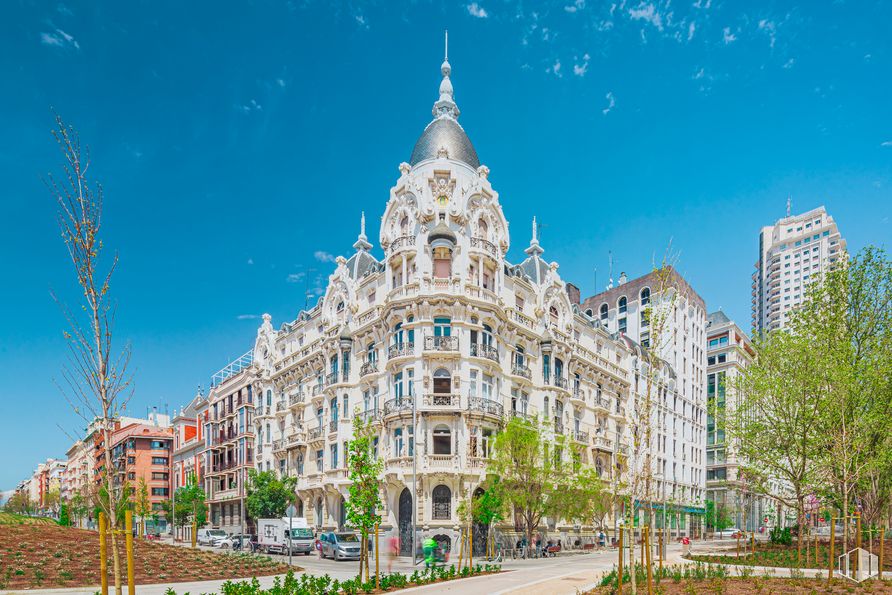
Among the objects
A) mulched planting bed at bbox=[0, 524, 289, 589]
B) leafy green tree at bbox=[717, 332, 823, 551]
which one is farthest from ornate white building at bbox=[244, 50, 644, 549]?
leafy green tree at bbox=[717, 332, 823, 551]

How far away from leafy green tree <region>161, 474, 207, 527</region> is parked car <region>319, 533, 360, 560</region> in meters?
25.7

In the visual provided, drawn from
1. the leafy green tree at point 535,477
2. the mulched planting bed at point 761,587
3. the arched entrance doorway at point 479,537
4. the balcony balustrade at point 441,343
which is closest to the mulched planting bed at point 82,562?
the leafy green tree at point 535,477

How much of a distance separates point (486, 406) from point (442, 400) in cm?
299

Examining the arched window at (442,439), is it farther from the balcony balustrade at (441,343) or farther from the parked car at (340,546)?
the parked car at (340,546)

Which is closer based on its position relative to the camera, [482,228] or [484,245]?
[484,245]

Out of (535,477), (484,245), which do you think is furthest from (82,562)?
(484,245)

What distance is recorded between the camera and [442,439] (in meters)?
42.7

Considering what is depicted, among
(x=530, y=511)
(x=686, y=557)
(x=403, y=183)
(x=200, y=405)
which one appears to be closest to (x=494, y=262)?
(x=403, y=183)

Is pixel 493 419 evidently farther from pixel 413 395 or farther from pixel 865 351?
pixel 865 351

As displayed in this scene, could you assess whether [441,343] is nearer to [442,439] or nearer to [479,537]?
[442,439]

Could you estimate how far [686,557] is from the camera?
33344mm

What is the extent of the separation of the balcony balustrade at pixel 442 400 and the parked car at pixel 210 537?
981 inches

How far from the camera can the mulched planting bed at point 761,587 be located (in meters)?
18.3

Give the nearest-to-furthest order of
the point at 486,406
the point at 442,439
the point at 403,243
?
the point at 442,439
the point at 486,406
the point at 403,243
